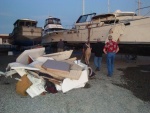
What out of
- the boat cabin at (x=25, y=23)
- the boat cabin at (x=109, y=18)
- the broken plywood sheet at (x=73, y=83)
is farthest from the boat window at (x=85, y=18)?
the boat cabin at (x=25, y=23)

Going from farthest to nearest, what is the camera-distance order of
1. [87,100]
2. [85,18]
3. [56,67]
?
[85,18]
[56,67]
[87,100]

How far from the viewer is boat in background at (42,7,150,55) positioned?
40.0 ft

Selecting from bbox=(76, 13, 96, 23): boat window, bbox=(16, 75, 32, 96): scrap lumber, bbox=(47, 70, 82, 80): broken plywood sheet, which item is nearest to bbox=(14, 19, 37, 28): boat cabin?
bbox=(76, 13, 96, 23): boat window

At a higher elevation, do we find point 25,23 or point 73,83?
point 25,23

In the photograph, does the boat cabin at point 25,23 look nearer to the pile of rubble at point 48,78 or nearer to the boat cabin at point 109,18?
the boat cabin at point 109,18

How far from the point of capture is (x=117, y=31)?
42.6 feet

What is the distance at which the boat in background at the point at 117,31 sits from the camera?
40.0 ft

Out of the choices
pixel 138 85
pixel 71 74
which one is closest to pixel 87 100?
pixel 71 74

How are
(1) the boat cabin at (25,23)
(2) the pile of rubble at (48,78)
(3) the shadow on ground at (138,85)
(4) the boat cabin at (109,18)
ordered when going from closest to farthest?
(2) the pile of rubble at (48,78) → (3) the shadow on ground at (138,85) → (4) the boat cabin at (109,18) → (1) the boat cabin at (25,23)

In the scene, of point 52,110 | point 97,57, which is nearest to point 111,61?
point 97,57

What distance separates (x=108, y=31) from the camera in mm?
13641

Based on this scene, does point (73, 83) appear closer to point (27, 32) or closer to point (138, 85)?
point (138, 85)

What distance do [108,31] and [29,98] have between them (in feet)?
27.5

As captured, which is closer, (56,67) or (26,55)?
(56,67)
